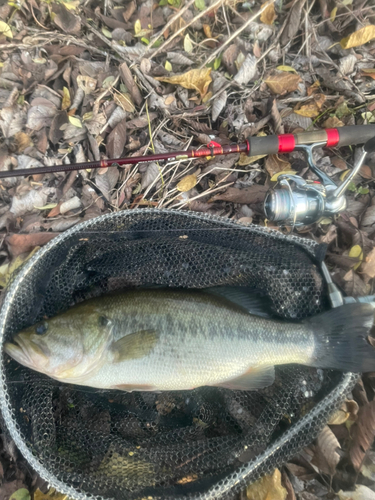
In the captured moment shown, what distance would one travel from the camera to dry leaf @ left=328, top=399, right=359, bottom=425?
1972mm

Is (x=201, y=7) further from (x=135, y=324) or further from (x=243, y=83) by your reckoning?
(x=135, y=324)

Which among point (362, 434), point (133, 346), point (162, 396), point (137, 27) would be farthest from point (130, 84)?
point (362, 434)

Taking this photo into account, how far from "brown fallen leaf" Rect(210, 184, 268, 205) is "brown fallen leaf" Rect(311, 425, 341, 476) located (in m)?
1.59

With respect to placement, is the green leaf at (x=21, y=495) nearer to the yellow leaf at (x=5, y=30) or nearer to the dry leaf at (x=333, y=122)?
the yellow leaf at (x=5, y=30)

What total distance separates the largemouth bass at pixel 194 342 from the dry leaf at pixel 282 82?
1.69m

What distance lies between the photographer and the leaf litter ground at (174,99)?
2.37 m

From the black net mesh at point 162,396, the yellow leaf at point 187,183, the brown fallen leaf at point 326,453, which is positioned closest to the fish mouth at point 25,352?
the black net mesh at point 162,396

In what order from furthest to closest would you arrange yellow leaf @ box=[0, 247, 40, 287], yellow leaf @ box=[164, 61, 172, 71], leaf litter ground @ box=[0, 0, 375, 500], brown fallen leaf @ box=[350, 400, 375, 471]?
1. yellow leaf @ box=[164, 61, 172, 71]
2. leaf litter ground @ box=[0, 0, 375, 500]
3. yellow leaf @ box=[0, 247, 40, 287]
4. brown fallen leaf @ box=[350, 400, 375, 471]

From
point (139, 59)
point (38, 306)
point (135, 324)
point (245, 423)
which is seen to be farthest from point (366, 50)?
point (38, 306)

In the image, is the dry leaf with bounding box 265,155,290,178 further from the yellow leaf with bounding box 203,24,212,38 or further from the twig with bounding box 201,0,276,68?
the yellow leaf with bounding box 203,24,212,38

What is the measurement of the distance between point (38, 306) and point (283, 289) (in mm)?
1518

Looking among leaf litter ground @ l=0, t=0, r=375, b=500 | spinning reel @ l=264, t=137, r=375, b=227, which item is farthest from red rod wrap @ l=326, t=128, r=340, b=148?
leaf litter ground @ l=0, t=0, r=375, b=500

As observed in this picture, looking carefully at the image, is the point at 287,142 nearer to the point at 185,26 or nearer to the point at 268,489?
the point at 185,26

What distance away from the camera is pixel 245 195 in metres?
2.42
